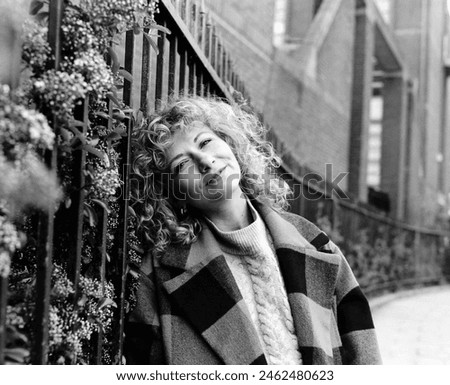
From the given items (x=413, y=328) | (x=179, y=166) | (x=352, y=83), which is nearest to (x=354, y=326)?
(x=179, y=166)

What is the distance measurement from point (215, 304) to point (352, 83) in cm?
1080

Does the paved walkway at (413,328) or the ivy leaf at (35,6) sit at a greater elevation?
the ivy leaf at (35,6)

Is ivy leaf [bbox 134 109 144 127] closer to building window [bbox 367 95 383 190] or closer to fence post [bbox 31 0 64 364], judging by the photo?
fence post [bbox 31 0 64 364]

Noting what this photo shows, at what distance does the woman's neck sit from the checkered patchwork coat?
87 mm

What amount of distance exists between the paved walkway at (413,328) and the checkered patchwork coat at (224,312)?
9.42 ft

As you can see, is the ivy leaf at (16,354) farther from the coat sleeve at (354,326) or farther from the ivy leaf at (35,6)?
the coat sleeve at (354,326)

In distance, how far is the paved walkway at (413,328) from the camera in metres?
5.14

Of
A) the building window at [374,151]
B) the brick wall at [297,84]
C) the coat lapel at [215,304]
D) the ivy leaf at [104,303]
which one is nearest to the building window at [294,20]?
the brick wall at [297,84]

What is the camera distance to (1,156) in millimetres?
1180

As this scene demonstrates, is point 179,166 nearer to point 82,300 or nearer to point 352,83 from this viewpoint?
point 82,300

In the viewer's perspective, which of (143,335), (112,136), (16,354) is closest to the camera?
(16,354)

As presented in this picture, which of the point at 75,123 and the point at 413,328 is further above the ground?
the point at 75,123

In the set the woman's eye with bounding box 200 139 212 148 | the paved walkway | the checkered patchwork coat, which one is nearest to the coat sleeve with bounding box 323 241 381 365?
the checkered patchwork coat

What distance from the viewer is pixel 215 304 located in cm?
200
